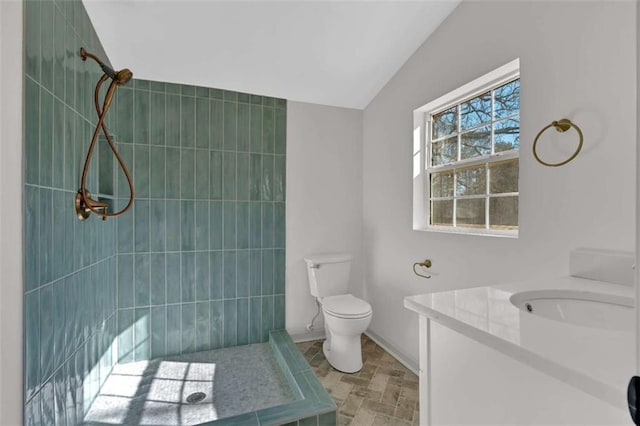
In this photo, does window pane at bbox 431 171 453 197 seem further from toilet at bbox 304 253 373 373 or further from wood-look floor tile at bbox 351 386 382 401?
wood-look floor tile at bbox 351 386 382 401

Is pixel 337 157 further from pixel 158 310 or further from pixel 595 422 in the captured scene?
pixel 595 422

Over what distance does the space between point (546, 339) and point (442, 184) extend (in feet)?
5.52

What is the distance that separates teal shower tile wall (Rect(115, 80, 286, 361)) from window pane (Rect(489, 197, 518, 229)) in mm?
1646

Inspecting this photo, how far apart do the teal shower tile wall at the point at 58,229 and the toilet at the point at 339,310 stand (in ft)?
4.90

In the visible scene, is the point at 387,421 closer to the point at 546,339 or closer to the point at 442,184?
the point at 546,339

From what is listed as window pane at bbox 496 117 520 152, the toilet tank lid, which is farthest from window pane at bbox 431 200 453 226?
the toilet tank lid

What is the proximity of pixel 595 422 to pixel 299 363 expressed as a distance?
71.9 inches

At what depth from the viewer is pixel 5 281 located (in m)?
0.92

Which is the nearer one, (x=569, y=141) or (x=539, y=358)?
(x=539, y=358)

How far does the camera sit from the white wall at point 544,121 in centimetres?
113

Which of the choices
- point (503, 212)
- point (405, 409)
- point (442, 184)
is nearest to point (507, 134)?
point (503, 212)

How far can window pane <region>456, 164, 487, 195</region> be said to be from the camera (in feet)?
5.98

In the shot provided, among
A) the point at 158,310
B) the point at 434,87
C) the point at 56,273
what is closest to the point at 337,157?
the point at 434,87

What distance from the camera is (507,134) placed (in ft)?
5.49
